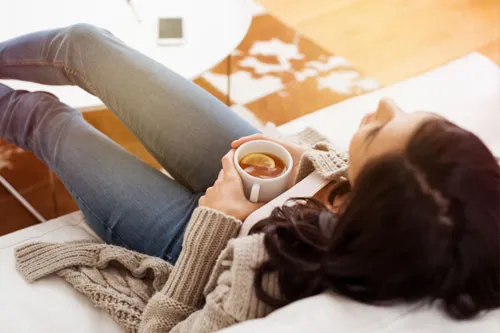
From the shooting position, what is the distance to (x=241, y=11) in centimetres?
162

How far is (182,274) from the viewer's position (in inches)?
32.8

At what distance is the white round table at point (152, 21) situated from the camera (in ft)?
4.72

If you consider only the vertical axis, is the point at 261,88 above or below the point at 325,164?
below

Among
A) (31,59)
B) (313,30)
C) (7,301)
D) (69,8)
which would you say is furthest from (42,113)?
(313,30)

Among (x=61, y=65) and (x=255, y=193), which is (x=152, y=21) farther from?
(x=255, y=193)

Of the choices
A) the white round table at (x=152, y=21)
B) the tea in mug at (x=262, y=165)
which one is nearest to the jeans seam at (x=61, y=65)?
the white round table at (x=152, y=21)

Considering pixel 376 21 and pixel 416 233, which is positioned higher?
pixel 416 233

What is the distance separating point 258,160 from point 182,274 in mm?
267

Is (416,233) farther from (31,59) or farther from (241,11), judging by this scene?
(241,11)

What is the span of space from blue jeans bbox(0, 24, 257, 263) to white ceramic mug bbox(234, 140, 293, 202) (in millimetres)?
143

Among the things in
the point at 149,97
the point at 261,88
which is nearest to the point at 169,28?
the point at 149,97

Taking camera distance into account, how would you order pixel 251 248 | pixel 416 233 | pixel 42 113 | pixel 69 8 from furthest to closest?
1. pixel 69 8
2. pixel 42 113
3. pixel 251 248
4. pixel 416 233

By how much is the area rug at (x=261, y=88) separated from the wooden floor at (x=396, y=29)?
97 millimetres

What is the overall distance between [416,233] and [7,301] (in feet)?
2.43
